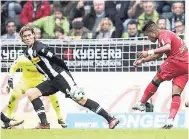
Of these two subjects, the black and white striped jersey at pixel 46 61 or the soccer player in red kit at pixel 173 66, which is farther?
the black and white striped jersey at pixel 46 61

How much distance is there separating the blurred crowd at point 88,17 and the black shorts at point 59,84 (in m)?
3.59

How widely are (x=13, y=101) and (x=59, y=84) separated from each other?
2.58 meters

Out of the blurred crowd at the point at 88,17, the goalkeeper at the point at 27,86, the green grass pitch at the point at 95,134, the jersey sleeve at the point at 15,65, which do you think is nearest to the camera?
the green grass pitch at the point at 95,134

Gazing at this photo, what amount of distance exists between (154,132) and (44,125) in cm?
277

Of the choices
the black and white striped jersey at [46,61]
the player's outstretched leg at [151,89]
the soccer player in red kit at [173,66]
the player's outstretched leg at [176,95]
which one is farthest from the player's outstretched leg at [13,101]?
the player's outstretched leg at [176,95]

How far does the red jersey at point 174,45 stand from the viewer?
13.0m

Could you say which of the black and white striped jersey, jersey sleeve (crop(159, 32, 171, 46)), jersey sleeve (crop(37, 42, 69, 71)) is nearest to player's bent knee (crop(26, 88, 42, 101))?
the black and white striped jersey

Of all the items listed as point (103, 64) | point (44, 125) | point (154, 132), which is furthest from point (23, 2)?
point (154, 132)

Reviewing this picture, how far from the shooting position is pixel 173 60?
13617 mm

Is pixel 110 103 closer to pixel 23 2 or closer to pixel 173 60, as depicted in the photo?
pixel 173 60

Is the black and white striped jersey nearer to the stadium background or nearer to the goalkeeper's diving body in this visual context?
the goalkeeper's diving body

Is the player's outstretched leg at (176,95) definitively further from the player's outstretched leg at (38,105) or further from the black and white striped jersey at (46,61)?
the player's outstretched leg at (38,105)

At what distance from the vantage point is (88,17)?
1836 cm

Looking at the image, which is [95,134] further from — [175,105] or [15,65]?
[15,65]
